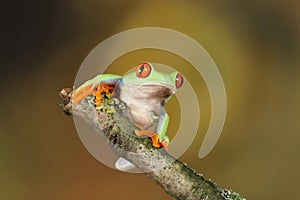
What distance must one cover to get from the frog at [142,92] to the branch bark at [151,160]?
0.02 meters

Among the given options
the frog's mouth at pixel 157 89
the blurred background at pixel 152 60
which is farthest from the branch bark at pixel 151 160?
the blurred background at pixel 152 60

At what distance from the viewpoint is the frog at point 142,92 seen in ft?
2.16

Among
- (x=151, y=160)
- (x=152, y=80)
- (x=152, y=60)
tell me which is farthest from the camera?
(x=152, y=60)

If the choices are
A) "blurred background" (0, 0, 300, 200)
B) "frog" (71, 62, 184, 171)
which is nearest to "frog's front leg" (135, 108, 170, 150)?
"frog" (71, 62, 184, 171)

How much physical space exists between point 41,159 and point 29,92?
39 cm

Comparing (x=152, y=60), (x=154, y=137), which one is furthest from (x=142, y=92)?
(x=152, y=60)

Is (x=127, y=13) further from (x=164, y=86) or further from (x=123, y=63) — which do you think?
(x=164, y=86)

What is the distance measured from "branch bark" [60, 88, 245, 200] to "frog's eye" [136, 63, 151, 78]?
0.09 m

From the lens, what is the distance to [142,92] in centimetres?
76

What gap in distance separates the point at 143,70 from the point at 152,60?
1974 mm

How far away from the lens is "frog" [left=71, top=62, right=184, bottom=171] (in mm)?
659

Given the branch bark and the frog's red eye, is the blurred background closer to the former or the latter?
the frog's red eye

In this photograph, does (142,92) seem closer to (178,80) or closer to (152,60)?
(178,80)

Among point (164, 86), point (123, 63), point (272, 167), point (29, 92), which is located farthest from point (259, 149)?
point (164, 86)
